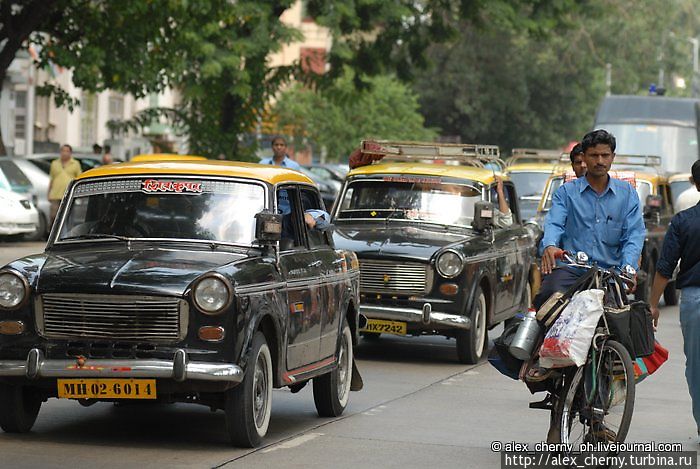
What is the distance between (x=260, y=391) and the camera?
953 cm

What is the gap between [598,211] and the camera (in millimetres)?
9047

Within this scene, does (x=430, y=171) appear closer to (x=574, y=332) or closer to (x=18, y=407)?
(x=18, y=407)

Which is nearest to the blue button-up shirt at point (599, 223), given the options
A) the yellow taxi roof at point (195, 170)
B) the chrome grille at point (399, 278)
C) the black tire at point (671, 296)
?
the yellow taxi roof at point (195, 170)

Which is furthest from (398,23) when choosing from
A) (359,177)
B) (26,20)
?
(359,177)

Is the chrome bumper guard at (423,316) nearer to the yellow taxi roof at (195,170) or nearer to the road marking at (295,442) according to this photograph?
the yellow taxi roof at (195,170)

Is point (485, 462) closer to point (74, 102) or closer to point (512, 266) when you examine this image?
point (512, 266)

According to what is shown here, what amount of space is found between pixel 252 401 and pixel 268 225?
1.13 metres

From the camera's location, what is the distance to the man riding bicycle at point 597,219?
8953 millimetres

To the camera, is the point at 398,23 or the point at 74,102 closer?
the point at 74,102

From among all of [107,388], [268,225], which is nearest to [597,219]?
[268,225]

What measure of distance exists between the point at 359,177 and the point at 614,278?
7875 millimetres

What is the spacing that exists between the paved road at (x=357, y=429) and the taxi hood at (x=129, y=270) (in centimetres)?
94

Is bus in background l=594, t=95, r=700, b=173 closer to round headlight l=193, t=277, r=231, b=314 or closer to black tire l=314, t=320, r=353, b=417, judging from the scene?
black tire l=314, t=320, r=353, b=417

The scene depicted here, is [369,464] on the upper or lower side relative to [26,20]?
lower
